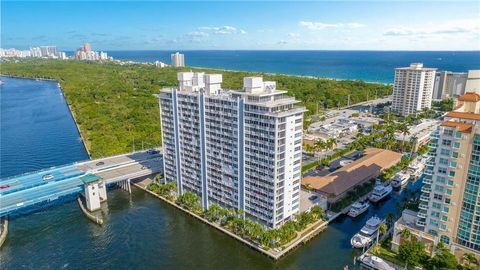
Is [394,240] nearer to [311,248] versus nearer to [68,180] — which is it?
[311,248]

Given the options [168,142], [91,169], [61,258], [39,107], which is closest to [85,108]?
[39,107]

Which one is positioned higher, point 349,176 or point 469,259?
point 349,176

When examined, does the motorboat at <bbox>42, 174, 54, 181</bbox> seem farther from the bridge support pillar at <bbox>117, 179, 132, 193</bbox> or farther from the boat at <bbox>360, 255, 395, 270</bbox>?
the boat at <bbox>360, 255, 395, 270</bbox>

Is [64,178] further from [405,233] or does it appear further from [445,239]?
[445,239]

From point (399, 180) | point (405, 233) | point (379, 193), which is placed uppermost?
point (405, 233)

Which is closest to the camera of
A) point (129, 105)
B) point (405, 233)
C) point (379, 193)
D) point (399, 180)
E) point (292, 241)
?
point (405, 233)

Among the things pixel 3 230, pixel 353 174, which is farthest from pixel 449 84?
pixel 3 230
